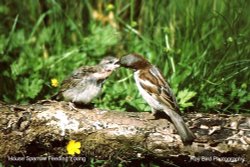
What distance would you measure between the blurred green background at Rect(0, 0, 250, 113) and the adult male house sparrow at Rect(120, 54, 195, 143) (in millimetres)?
458

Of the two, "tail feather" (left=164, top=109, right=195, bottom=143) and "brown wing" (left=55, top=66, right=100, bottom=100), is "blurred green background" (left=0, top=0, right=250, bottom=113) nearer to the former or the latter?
"brown wing" (left=55, top=66, right=100, bottom=100)

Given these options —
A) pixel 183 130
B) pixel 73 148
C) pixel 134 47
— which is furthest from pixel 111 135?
pixel 134 47

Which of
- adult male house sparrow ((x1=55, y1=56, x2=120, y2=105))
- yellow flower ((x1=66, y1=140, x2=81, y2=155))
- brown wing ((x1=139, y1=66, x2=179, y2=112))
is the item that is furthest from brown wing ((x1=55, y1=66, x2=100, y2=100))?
yellow flower ((x1=66, y1=140, x2=81, y2=155))

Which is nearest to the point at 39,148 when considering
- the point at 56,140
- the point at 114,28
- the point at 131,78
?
the point at 56,140

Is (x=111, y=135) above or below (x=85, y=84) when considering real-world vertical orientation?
below

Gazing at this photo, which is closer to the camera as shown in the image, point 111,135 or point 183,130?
point 183,130

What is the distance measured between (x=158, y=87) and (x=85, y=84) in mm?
677

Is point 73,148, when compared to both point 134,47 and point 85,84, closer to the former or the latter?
point 85,84

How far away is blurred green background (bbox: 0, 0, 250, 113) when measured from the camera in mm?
4883

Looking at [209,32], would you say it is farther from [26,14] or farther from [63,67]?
[26,14]

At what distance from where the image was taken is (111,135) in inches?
157

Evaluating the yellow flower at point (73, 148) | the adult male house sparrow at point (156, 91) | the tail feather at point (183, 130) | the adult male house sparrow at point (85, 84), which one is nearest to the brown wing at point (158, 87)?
the adult male house sparrow at point (156, 91)

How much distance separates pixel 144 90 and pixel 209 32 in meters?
1.52

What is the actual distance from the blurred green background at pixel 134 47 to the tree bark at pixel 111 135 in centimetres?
73
